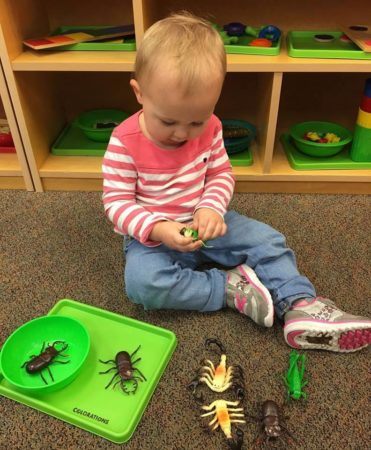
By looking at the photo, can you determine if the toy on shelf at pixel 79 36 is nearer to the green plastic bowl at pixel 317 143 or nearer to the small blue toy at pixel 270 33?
the small blue toy at pixel 270 33

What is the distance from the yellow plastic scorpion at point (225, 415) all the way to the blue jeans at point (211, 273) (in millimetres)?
210

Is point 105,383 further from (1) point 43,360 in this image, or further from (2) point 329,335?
(2) point 329,335

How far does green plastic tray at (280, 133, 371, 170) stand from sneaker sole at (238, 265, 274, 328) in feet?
1.56

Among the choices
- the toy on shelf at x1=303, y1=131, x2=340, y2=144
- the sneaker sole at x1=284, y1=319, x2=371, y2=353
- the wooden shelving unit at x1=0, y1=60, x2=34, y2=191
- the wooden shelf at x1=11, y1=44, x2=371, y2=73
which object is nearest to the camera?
the sneaker sole at x1=284, y1=319, x2=371, y2=353

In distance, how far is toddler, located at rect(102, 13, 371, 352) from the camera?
30.2 inches

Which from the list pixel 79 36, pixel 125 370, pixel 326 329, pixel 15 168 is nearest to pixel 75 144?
pixel 15 168

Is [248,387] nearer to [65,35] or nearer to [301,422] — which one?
[301,422]

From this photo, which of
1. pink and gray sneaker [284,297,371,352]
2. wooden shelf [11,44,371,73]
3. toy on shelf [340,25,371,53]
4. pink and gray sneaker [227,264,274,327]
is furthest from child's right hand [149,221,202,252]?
toy on shelf [340,25,371,53]

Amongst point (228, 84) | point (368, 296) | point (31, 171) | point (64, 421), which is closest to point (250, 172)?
point (228, 84)

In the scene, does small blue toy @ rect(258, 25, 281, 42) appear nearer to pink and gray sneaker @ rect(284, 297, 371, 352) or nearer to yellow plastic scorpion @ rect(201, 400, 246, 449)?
pink and gray sneaker @ rect(284, 297, 371, 352)

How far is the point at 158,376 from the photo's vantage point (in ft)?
2.62

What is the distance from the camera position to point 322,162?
4.22 feet

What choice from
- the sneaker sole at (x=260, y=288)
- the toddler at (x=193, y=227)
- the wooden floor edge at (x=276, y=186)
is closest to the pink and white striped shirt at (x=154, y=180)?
the toddler at (x=193, y=227)

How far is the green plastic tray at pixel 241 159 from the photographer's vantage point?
1295 millimetres
